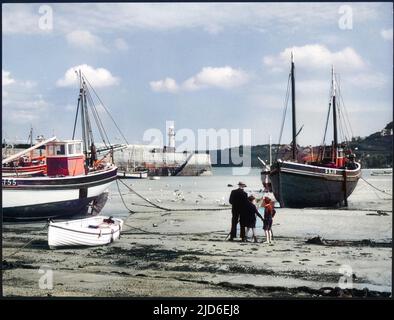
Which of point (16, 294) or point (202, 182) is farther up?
point (202, 182)

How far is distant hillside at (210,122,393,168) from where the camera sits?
219 inches

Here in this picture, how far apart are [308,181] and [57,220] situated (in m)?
3.43

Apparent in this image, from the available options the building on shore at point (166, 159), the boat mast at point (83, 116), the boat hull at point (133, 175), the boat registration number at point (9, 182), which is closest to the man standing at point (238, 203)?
the building on shore at point (166, 159)

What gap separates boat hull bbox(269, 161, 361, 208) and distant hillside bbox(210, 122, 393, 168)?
439mm

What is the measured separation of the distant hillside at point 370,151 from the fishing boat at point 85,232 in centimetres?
147

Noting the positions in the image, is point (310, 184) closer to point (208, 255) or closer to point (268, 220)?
point (268, 220)

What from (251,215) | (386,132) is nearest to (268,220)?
(251,215)

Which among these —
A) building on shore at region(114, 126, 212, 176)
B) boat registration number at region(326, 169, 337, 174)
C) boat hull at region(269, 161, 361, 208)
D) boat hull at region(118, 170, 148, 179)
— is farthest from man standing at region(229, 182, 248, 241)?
boat registration number at region(326, 169, 337, 174)

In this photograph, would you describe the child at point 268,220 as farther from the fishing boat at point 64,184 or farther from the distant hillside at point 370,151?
the fishing boat at point 64,184

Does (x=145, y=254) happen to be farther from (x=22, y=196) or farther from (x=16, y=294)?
(x=22, y=196)

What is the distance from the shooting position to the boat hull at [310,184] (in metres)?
6.70

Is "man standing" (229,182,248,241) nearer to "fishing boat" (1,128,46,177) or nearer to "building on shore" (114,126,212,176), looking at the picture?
"building on shore" (114,126,212,176)
